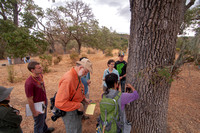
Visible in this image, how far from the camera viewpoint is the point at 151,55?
160 cm

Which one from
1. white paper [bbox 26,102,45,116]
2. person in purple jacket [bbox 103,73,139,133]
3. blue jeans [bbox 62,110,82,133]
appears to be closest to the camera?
person in purple jacket [bbox 103,73,139,133]

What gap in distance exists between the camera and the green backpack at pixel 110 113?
54.9 inches

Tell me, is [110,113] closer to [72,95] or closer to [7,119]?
[72,95]

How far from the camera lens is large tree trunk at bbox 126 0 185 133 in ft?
4.84

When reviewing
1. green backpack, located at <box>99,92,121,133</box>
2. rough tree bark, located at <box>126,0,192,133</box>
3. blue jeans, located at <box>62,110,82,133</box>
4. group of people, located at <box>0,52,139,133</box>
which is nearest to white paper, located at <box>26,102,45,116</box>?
group of people, located at <box>0,52,139,133</box>

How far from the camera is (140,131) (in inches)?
74.4

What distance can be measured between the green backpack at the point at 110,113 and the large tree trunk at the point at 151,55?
0.57m


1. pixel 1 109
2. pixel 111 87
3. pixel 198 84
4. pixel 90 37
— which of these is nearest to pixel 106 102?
pixel 111 87

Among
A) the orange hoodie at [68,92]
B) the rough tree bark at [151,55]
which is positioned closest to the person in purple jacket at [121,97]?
the rough tree bark at [151,55]

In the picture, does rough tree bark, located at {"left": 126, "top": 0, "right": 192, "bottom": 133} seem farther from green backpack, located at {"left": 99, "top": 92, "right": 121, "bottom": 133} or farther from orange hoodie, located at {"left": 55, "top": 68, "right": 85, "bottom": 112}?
orange hoodie, located at {"left": 55, "top": 68, "right": 85, "bottom": 112}

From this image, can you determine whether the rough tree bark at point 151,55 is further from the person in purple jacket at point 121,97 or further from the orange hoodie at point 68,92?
the orange hoodie at point 68,92

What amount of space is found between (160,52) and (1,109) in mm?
2489

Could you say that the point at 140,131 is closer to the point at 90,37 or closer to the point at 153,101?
the point at 153,101

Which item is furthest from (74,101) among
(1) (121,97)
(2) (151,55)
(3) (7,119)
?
(2) (151,55)
